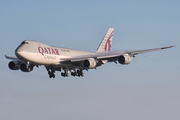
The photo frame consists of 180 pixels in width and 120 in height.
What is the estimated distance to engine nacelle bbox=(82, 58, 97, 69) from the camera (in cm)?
7206

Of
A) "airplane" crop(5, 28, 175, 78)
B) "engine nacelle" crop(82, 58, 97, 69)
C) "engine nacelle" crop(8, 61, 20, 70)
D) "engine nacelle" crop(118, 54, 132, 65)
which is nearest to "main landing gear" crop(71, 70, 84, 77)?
"airplane" crop(5, 28, 175, 78)

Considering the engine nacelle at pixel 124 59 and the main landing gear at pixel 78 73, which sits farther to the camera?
the main landing gear at pixel 78 73

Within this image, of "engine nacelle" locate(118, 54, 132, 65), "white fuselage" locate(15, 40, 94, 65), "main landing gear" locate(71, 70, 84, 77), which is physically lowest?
"main landing gear" locate(71, 70, 84, 77)

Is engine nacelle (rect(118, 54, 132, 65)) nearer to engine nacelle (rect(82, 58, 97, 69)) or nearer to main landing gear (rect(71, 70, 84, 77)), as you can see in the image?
engine nacelle (rect(82, 58, 97, 69))

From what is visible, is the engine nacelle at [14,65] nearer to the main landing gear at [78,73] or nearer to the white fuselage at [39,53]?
the white fuselage at [39,53]

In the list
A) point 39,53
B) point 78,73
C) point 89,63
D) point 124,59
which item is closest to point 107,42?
point 78,73

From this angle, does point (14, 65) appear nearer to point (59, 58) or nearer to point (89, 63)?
point (59, 58)

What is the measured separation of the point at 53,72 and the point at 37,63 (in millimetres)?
8988

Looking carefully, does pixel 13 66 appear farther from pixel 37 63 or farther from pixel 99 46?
pixel 99 46

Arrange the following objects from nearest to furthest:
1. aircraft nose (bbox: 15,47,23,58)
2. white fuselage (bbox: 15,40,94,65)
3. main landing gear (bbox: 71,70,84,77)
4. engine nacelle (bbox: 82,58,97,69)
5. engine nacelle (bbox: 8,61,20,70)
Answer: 1. aircraft nose (bbox: 15,47,23,58)
2. white fuselage (bbox: 15,40,94,65)
3. engine nacelle (bbox: 82,58,97,69)
4. engine nacelle (bbox: 8,61,20,70)
5. main landing gear (bbox: 71,70,84,77)

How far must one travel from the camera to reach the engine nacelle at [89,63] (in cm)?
7206

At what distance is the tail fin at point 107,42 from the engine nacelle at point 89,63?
53.9ft

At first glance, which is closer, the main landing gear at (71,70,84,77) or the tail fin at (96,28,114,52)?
the main landing gear at (71,70,84,77)

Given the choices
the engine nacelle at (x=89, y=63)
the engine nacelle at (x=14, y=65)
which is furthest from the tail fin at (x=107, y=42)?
the engine nacelle at (x=14, y=65)
